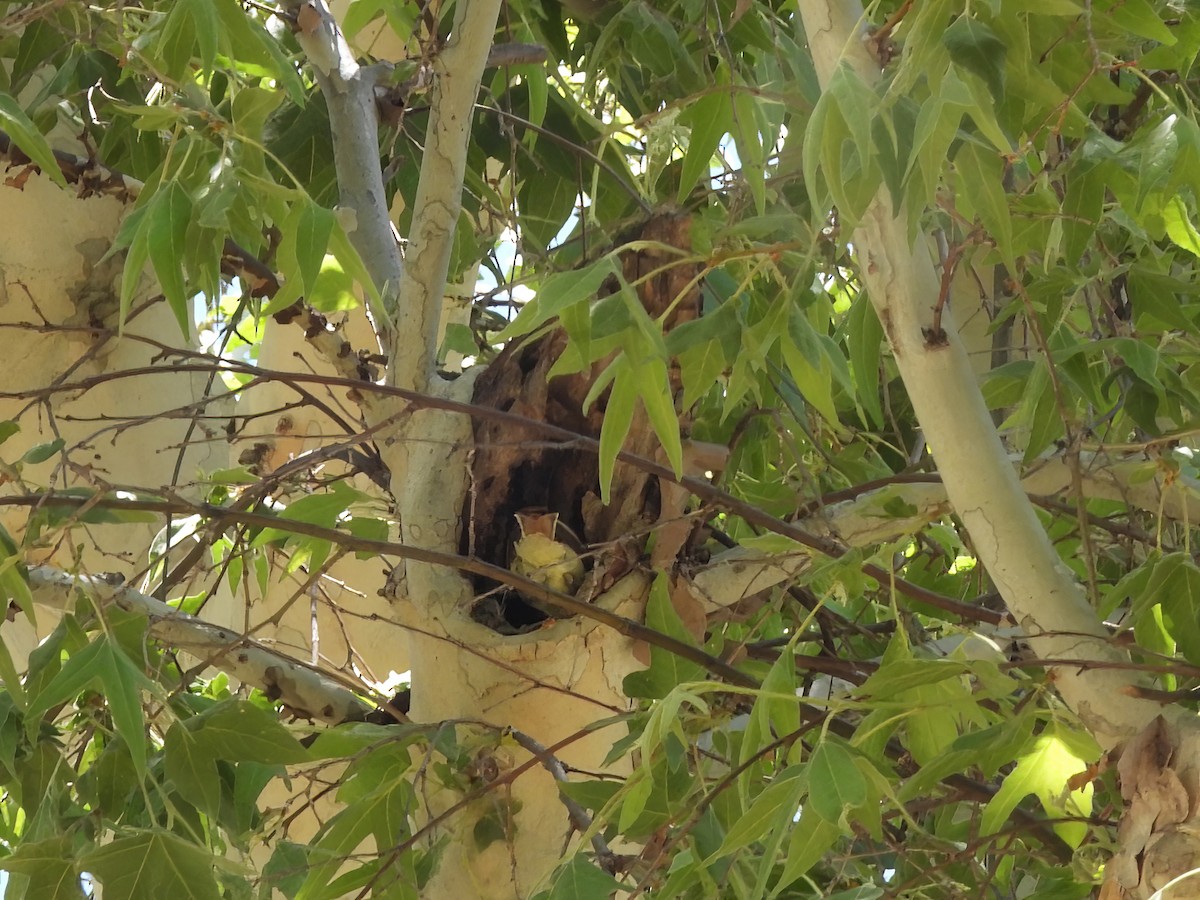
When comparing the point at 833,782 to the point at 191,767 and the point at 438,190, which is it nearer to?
the point at 191,767

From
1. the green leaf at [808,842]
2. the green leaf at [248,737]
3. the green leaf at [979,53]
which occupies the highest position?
the green leaf at [979,53]

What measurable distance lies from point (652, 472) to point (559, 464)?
14 centimetres

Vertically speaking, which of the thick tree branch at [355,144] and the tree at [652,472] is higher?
the thick tree branch at [355,144]

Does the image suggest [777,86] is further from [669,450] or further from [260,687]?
[260,687]

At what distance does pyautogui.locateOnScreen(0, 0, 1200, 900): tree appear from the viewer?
0.62 m

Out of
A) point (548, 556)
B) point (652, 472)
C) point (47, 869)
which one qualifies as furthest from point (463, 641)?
point (47, 869)

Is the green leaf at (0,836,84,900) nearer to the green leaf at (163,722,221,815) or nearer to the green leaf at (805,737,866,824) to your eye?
the green leaf at (163,722,221,815)

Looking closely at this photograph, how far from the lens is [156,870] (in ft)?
2.34

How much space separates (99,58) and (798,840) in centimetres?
102

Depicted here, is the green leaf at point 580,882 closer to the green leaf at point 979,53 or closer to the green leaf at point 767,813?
the green leaf at point 767,813

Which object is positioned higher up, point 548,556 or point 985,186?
point 985,186

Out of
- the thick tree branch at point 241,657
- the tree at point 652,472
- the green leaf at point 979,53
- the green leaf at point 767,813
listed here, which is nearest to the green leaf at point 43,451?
the tree at point 652,472

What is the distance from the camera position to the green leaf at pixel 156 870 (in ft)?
2.33

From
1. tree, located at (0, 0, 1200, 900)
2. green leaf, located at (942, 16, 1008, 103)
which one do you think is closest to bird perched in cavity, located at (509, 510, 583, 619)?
tree, located at (0, 0, 1200, 900)
